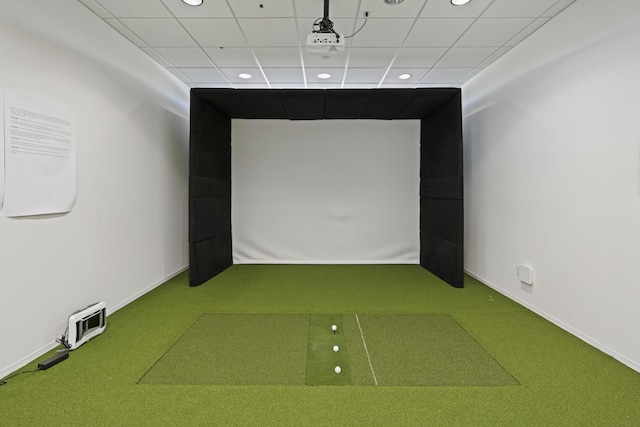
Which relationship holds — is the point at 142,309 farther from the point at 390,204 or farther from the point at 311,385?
the point at 390,204

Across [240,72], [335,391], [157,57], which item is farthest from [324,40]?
[335,391]

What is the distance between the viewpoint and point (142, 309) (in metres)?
3.43

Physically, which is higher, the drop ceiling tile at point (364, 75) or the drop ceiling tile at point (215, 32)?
the drop ceiling tile at point (364, 75)

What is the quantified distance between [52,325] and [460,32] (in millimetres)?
4734

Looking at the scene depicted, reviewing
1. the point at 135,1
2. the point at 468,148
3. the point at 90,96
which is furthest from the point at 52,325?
the point at 468,148

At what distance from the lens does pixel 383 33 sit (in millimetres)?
3266

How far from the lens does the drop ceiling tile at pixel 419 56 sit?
3637 millimetres

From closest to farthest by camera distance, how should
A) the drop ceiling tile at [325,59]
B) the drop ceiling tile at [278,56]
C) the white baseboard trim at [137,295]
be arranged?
the white baseboard trim at [137,295] → the drop ceiling tile at [278,56] → the drop ceiling tile at [325,59]

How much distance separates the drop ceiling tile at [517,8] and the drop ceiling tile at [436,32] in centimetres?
21

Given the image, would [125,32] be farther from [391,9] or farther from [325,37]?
[391,9]

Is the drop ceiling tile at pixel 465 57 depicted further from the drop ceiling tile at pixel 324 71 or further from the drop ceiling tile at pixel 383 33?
the drop ceiling tile at pixel 324 71

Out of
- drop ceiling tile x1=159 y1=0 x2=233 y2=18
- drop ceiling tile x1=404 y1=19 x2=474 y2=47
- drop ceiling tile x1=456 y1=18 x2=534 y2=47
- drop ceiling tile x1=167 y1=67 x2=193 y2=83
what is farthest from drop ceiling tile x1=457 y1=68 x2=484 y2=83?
drop ceiling tile x1=167 y1=67 x2=193 y2=83

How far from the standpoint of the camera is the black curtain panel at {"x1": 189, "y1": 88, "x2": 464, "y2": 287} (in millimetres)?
4215

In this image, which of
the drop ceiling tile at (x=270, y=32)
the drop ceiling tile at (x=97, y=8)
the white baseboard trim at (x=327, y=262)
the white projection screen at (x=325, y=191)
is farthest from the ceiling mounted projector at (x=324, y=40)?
the white baseboard trim at (x=327, y=262)
